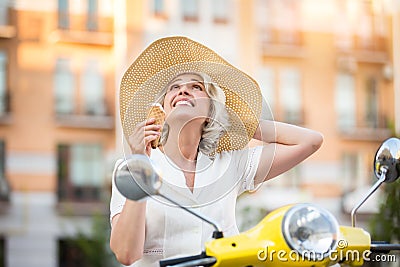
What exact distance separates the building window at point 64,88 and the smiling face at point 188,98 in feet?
43.4

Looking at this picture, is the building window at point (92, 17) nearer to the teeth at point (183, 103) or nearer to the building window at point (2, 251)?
the building window at point (2, 251)

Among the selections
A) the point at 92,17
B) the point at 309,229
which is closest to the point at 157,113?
the point at 309,229

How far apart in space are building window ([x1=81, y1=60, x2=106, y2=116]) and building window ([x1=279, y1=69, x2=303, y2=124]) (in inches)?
123

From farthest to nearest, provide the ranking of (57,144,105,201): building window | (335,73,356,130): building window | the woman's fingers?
(335,73,356,130): building window → (57,144,105,201): building window → the woman's fingers

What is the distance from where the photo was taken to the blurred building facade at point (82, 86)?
15.0 metres

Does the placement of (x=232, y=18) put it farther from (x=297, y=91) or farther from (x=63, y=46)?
(x=63, y=46)

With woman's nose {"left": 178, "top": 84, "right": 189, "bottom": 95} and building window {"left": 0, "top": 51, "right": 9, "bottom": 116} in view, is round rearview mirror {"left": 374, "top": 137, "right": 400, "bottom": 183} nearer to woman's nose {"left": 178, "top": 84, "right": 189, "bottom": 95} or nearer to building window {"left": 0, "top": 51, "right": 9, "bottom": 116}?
woman's nose {"left": 178, "top": 84, "right": 189, "bottom": 95}

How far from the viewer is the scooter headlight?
5.03ft

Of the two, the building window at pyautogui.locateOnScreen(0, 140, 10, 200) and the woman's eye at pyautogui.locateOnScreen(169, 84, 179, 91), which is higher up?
the woman's eye at pyautogui.locateOnScreen(169, 84, 179, 91)

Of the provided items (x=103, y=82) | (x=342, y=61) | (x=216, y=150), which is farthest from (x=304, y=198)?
(x=216, y=150)

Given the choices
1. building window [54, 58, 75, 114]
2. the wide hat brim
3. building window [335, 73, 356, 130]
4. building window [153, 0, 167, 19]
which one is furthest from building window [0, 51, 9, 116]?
the wide hat brim

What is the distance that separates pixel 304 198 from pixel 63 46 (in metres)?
4.95

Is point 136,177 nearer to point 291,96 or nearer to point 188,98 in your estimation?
point 188,98

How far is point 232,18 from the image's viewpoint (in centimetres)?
1540
